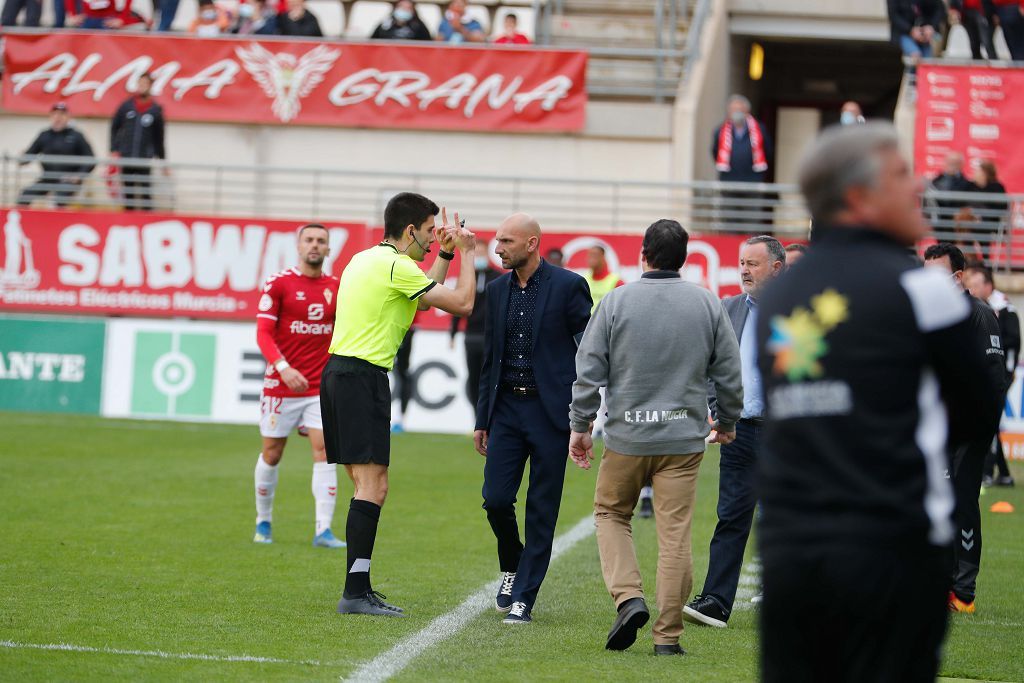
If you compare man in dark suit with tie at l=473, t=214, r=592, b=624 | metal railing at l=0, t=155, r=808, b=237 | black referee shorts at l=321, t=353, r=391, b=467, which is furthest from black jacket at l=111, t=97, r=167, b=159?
man in dark suit with tie at l=473, t=214, r=592, b=624

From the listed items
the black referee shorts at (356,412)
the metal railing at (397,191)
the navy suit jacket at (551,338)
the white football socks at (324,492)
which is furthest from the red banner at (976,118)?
the black referee shorts at (356,412)

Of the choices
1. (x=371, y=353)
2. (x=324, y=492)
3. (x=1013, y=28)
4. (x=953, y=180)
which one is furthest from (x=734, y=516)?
(x=1013, y=28)

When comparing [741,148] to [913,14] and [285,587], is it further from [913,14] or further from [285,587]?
[285,587]

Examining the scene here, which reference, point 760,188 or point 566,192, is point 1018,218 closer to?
point 760,188

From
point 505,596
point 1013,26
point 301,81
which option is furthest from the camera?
point 301,81

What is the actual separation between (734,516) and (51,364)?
13972 millimetres

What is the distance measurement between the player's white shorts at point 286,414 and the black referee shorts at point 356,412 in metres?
2.51

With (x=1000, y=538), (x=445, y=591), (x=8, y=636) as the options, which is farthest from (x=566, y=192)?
(x=8, y=636)

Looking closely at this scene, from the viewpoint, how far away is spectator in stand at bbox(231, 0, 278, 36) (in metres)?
24.1

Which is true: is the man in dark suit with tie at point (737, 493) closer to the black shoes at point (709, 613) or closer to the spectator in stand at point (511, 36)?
the black shoes at point (709, 613)

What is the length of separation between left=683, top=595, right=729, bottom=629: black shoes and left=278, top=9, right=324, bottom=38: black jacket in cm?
1781

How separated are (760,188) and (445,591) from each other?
13386 millimetres

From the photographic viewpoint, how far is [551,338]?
7.59 metres

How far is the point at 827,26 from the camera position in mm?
26344
